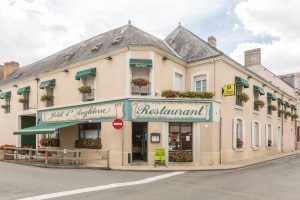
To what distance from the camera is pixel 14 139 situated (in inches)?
1037

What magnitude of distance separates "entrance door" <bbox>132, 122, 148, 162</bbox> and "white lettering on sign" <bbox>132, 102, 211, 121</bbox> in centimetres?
87

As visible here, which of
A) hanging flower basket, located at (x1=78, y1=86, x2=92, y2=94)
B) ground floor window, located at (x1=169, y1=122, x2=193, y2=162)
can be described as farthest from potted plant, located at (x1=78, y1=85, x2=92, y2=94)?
ground floor window, located at (x1=169, y1=122, x2=193, y2=162)

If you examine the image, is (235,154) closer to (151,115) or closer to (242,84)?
(242,84)

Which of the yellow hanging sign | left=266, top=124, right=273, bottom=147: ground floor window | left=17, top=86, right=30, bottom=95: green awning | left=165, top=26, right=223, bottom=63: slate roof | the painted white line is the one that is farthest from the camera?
left=266, top=124, right=273, bottom=147: ground floor window

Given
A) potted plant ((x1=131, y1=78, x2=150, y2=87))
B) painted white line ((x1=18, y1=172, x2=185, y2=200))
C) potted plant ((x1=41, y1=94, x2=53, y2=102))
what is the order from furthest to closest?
potted plant ((x1=41, y1=94, x2=53, y2=102)) < potted plant ((x1=131, y1=78, x2=150, y2=87)) < painted white line ((x1=18, y1=172, x2=185, y2=200))

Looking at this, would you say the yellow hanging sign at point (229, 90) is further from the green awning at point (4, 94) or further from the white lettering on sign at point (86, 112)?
the green awning at point (4, 94)

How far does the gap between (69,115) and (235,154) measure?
11.0 meters

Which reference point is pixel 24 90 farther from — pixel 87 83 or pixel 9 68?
pixel 9 68

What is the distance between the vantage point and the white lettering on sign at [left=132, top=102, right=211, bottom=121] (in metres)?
17.3

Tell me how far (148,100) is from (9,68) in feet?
65.2

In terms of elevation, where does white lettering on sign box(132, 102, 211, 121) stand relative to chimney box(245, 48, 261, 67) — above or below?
below

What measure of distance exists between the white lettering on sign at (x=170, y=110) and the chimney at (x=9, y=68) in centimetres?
1924

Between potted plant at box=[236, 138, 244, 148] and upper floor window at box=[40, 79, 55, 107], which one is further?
upper floor window at box=[40, 79, 55, 107]

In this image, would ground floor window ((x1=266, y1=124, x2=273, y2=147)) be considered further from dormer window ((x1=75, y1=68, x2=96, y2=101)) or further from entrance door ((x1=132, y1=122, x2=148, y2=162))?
dormer window ((x1=75, y1=68, x2=96, y2=101))
